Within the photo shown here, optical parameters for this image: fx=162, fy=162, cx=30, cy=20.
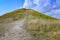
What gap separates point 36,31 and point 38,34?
195 centimetres

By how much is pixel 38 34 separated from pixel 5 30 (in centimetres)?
803

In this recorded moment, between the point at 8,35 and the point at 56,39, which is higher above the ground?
the point at 8,35

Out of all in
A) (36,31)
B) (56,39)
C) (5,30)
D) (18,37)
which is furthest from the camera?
(5,30)

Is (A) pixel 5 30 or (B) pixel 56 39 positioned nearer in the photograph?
(B) pixel 56 39

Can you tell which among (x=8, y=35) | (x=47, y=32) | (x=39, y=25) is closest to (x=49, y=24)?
(x=39, y=25)

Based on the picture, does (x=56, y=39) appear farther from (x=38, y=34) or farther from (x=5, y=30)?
(x=5, y=30)

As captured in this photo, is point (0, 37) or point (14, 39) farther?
point (0, 37)

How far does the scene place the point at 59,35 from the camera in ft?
88.6

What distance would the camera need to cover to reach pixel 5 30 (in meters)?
32.9

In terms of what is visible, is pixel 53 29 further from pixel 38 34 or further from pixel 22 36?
pixel 22 36

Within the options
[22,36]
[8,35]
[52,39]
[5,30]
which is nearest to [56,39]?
[52,39]

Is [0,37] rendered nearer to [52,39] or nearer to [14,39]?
[14,39]

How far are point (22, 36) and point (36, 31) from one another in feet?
10.5

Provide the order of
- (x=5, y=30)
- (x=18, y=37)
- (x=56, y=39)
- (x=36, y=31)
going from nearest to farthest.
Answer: (x=56, y=39), (x=18, y=37), (x=36, y=31), (x=5, y=30)
